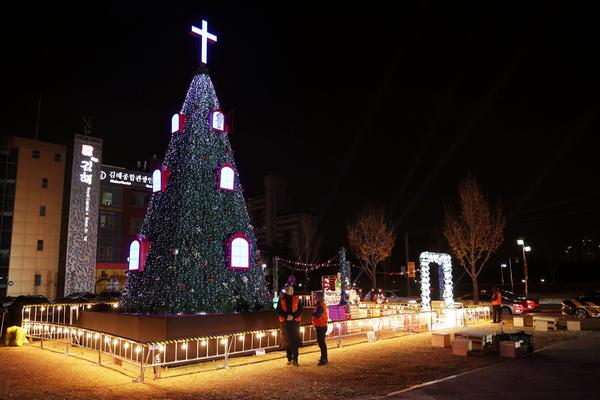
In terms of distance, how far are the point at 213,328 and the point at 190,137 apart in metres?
6.28

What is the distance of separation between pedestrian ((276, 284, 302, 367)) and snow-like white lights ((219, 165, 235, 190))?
4778 millimetres

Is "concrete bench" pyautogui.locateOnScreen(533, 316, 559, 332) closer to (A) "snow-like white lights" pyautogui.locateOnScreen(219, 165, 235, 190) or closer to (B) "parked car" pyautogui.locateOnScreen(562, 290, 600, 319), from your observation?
(B) "parked car" pyautogui.locateOnScreen(562, 290, 600, 319)

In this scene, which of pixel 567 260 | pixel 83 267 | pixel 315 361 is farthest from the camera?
pixel 567 260

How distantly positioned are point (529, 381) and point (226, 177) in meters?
10.1

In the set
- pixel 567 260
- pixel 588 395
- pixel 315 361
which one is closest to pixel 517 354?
pixel 588 395

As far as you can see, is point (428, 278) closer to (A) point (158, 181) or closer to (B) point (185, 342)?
(A) point (158, 181)

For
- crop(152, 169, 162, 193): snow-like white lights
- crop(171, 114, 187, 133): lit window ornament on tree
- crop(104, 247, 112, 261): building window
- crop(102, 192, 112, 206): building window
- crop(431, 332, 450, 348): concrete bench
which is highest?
crop(102, 192, 112, 206): building window

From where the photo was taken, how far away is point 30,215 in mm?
40469

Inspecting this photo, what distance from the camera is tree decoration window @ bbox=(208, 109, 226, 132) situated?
1480 centimetres

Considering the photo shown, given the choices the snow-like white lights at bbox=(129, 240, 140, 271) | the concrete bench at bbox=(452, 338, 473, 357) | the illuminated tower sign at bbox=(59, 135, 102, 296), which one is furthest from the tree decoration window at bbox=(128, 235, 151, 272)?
the illuminated tower sign at bbox=(59, 135, 102, 296)

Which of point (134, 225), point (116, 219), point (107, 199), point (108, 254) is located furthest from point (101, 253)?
point (107, 199)

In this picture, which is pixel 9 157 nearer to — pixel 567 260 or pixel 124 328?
pixel 124 328

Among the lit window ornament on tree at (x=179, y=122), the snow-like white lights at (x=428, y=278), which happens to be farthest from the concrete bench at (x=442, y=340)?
the lit window ornament on tree at (x=179, y=122)

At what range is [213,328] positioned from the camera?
1195 cm
